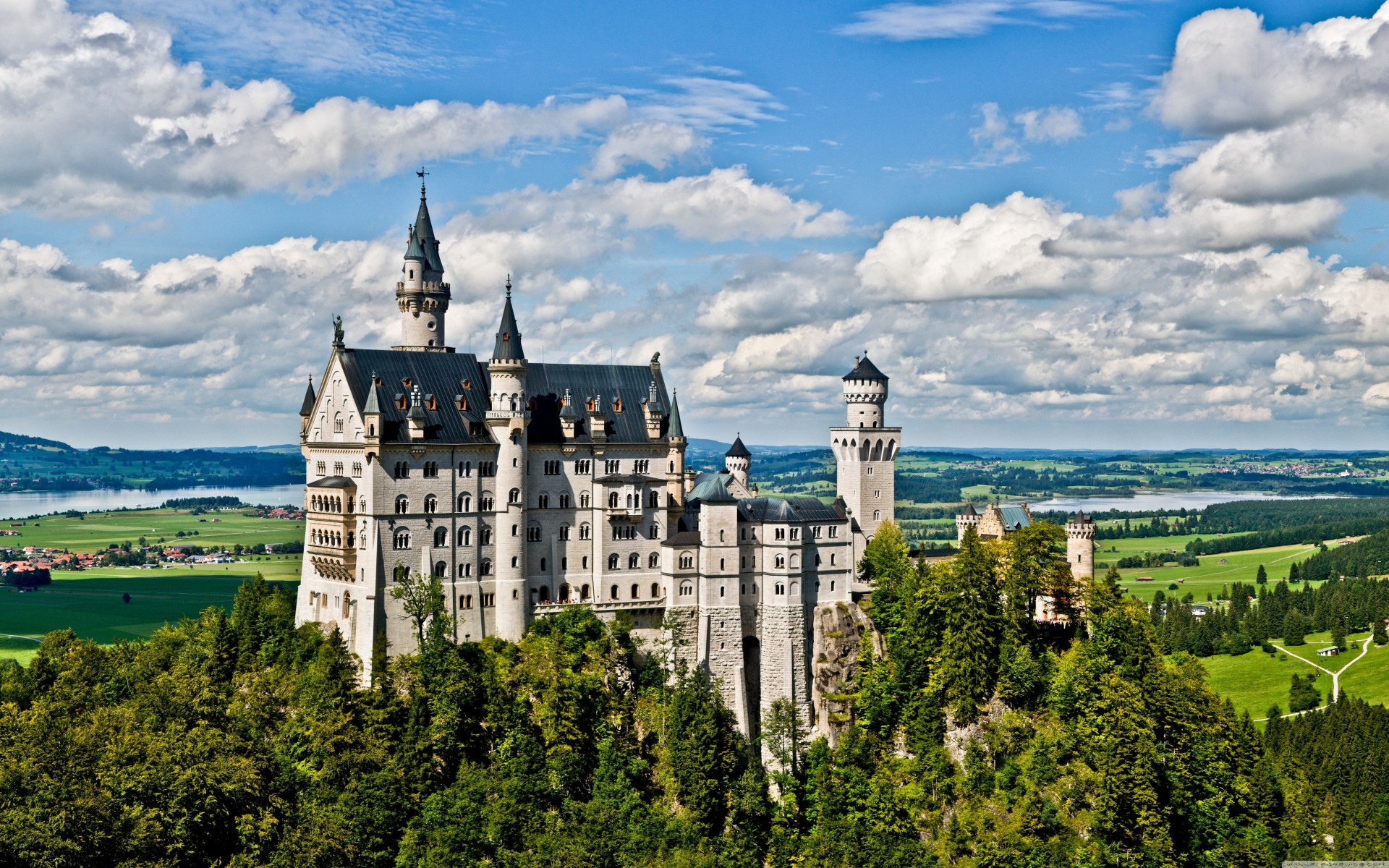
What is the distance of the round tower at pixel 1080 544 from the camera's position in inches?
4222

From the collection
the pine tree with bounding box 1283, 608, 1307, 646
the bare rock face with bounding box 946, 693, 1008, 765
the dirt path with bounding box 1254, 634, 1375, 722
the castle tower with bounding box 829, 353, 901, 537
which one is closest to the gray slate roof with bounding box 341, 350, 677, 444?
the castle tower with bounding box 829, 353, 901, 537

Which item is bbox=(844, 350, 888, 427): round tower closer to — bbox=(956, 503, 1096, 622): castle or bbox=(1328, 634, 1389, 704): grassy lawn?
bbox=(956, 503, 1096, 622): castle

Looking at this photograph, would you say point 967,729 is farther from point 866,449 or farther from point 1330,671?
point 1330,671

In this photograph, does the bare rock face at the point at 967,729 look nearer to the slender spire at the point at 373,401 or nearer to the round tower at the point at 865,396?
the round tower at the point at 865,396

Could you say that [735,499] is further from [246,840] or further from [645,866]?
[246,840]

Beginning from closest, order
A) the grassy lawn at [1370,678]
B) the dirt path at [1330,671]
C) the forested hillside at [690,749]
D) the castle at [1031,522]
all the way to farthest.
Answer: the forested hillside at [690,749] < the castle at [1031,522] < the dirt path at [1330,671] < the grassy lawn at [1370,678]

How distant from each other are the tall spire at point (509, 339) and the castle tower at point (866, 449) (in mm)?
30151

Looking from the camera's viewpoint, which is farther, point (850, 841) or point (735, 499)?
point (735, 499)

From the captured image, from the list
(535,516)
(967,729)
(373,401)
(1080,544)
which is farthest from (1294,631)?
(373,401)

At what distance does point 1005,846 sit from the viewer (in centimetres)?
8325

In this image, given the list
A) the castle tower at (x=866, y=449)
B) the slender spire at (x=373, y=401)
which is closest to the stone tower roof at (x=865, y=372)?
the castle tower at (x=866, y=449)

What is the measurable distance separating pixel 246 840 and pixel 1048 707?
52.2 metres

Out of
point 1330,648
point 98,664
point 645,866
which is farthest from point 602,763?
point 1330,648

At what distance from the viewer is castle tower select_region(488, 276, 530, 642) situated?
9388 centimetres
